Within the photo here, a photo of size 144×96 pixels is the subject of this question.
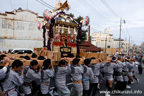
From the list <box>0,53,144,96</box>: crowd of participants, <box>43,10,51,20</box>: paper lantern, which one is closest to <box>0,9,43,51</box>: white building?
<box>43,10,51,20</box>: paper lantern

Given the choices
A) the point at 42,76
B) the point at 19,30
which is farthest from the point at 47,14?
the point at 19,30

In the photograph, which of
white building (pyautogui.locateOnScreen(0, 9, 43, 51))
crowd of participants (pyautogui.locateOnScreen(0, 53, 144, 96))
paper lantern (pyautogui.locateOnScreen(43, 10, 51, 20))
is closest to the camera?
crowd of participants (pyautogui.locateOnScreen(0, 53, 144, 96))

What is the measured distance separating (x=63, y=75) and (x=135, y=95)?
3.66 metres

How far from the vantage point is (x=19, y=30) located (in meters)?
15.2

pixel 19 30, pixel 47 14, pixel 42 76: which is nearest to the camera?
pixel 42 76

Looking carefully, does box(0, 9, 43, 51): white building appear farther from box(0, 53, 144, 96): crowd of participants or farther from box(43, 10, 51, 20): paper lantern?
box(0, 53, 144, 96): crowd of participants

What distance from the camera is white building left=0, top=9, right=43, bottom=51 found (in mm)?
14227

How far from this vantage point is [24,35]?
15.6 meters

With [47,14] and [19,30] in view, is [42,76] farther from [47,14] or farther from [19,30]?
[19,30]

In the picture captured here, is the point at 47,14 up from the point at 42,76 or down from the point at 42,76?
up

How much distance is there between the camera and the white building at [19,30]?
46.7 feet

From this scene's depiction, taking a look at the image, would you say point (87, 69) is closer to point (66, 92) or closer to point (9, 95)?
point (66, 92)

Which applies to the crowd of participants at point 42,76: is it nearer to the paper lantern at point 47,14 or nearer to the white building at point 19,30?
the paper lantern at point 47,14

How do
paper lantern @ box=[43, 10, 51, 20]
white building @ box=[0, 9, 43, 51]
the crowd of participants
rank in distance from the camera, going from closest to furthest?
the crowd of participants
paper lantern @ box=[43, 10, 51, 20]
white building @ box=[0, 9, 43, 51]
